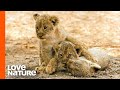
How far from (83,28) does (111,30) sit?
18.8 inches

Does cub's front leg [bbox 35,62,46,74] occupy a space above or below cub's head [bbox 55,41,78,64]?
below

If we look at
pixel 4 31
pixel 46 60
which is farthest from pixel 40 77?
pixel 4 31

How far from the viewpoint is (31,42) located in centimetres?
1105

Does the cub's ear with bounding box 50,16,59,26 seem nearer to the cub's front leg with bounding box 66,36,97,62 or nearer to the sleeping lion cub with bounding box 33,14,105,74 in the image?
the sleeping lion cub with bounding box 33,14,105,74

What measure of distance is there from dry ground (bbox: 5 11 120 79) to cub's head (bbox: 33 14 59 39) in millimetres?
430

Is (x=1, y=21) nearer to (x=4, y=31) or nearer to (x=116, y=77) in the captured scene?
(x=4, y=31)

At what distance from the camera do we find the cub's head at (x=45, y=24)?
10.3 metres

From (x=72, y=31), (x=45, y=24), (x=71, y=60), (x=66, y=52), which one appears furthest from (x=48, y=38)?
(x=72, y=31)

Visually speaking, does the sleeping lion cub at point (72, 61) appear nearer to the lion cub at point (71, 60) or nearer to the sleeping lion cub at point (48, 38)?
the lion cub at point (71, 60)

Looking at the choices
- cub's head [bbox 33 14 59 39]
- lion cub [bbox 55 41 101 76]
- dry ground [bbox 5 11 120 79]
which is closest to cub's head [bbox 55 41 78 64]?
lion cub [bbox 55 41 101 76]

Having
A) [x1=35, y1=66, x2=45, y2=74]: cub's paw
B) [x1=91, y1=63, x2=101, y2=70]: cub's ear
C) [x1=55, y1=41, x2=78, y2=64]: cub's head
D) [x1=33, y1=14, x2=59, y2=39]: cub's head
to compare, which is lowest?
[x1=35, y1=66, x2=45, y2=74]: cub's paw

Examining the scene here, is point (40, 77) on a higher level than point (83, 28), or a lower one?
lower

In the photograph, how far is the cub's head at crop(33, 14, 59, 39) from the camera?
1030cm

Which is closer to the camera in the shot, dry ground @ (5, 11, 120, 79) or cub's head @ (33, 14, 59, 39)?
cub's head @ (33, 14, 59, 39)
